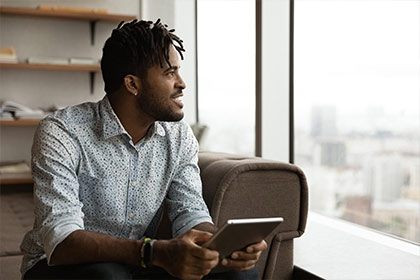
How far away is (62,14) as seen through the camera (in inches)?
177

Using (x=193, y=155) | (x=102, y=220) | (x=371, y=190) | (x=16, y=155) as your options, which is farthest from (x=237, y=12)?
(x=102, y=220)

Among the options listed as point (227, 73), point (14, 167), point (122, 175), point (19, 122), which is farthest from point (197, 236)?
point (14, 167)

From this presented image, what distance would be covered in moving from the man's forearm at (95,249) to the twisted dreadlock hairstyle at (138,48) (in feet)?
1.75

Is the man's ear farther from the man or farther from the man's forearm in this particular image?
the man's forearm

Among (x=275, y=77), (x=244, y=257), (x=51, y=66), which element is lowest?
(x=244, y=257)

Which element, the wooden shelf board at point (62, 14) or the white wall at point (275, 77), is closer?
the white wall at point (275, 77)

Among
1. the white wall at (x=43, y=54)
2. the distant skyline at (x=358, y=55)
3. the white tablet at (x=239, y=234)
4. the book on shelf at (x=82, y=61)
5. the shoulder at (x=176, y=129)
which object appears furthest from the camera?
the white wall at (x=43, y=54)

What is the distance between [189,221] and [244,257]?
0.30 metres

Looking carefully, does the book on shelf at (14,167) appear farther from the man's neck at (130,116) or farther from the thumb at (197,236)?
the thumb at (197,236)

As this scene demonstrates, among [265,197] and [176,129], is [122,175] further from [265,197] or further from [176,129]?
[265,197]

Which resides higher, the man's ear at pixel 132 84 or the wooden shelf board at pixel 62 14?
the wooden shelf board at pixel 62 14

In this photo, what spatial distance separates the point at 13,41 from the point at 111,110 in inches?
121

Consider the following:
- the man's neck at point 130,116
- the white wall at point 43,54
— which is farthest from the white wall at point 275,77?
the white wall at point 43,54

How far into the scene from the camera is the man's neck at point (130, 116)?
1.90 meters
